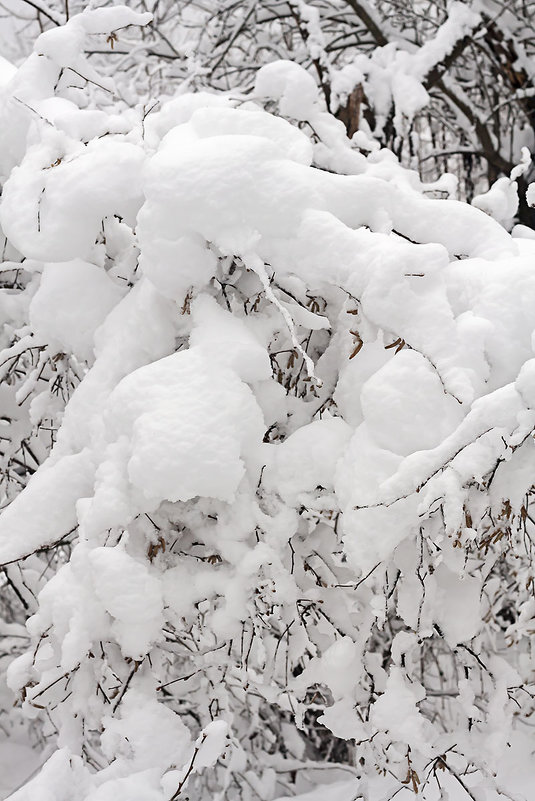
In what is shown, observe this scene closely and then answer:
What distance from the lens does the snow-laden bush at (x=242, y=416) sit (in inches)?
62.7

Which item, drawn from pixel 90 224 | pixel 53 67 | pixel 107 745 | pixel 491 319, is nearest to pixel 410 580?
pixel 491 319

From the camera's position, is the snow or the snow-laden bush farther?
the snow

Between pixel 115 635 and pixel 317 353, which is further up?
pixel 317 353

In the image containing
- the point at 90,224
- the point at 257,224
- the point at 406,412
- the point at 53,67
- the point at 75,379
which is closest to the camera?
the point at 406,412

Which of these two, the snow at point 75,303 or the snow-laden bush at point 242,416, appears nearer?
the snow-laden bush at point 242,416

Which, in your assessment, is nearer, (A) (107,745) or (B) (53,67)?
(A) (107,745)

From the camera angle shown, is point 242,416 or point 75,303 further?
point 75,303

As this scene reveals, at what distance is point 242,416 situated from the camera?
1716 mm

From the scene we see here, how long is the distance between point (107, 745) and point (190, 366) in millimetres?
993

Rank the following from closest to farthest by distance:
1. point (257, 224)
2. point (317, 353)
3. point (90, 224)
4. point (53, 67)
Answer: point (257, 224) < point (90, 224) < point (317, 353) < point (53, 67)

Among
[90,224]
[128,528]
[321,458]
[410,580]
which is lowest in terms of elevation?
[410,580]

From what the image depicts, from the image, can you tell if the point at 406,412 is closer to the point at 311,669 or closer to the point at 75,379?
the point at 311,669

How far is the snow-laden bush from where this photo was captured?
159 centimetres

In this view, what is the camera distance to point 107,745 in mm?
1835
